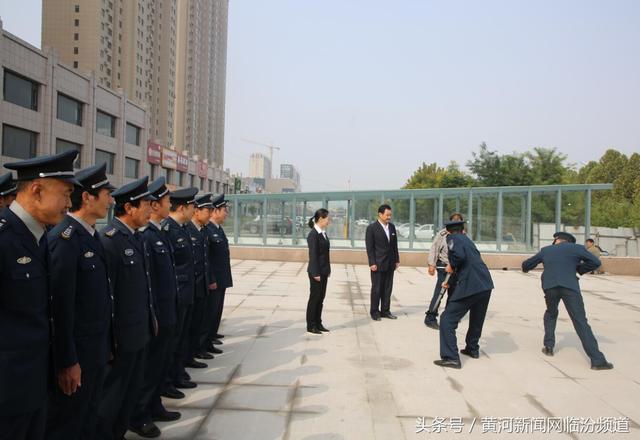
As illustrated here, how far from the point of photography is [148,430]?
11.1 feet

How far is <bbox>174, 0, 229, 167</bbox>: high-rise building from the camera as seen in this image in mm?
99375

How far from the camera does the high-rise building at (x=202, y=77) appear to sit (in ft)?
326

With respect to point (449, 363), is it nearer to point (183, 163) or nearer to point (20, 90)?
point (20, 90)

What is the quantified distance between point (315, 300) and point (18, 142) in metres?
31.1

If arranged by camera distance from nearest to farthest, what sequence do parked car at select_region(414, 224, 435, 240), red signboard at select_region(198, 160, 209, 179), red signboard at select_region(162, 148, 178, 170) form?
parked car at select_region(414, 224, 435, 240), red signboard at select_region(162, 148, 178, 170), red signboard at select_region(198, 160, 209, 179)

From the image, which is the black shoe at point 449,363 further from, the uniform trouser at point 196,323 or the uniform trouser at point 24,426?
the uniform trouser at point 24,426

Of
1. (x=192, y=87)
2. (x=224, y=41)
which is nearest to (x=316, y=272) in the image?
(x=192, y=87)

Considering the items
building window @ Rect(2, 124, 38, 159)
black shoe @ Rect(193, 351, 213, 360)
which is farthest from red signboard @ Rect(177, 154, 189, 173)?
black shoe @ Rect(193, 351, 213, 360)

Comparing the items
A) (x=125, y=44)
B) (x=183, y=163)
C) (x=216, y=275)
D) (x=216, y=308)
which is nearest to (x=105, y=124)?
(x=183, y=163)

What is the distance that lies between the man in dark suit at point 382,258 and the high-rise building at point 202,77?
282ft

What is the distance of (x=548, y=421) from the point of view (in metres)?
3.79

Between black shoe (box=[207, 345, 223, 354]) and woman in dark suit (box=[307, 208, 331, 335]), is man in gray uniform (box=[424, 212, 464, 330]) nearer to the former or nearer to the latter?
woman in dark suit (box=[307, 208, 331, 335])

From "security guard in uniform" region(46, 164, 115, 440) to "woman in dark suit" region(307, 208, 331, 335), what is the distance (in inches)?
153

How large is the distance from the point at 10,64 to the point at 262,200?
69.6ft
